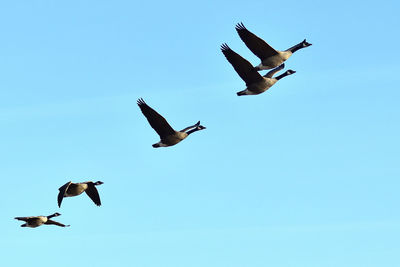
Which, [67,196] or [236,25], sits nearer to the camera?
[236,25]

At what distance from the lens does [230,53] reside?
38031 mm

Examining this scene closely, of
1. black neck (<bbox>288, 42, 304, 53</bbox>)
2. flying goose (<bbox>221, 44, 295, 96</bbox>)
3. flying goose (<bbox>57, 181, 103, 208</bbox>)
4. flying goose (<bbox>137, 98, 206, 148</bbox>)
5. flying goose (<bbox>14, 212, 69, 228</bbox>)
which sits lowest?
flying goose (<bbox>14, 212, 69, 228</bbox>)

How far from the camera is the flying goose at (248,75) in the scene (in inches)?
1496

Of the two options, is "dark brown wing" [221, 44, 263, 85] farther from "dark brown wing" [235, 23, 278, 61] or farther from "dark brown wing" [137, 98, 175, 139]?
"dark brown wing" [137, 98, 175, 139]

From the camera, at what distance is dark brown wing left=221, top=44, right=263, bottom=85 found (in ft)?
125

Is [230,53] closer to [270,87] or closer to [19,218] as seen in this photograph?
[270,87]

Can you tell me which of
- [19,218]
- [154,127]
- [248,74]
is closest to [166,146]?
[154,127]

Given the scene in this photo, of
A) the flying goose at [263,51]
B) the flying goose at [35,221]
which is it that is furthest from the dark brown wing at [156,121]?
the flying goose at [35,221]

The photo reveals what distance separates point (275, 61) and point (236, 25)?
2.63m

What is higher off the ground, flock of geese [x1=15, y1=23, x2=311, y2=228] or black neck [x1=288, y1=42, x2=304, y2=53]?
A: black neck [x1=288, y1=42, x2=304, y2=53]

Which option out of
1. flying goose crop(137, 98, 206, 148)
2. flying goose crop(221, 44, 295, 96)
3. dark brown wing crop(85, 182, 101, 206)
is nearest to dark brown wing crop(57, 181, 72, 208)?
dark brown wing crop(85, 182, 101, 206)

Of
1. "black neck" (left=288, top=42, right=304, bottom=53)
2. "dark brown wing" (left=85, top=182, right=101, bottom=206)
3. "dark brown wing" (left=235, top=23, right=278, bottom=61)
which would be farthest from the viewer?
"dark brown wing" (left=85, top=182, right=101, bottom=206)

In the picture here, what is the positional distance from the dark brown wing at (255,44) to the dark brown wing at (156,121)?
5.10 m

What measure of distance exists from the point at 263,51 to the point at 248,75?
1277 mm
